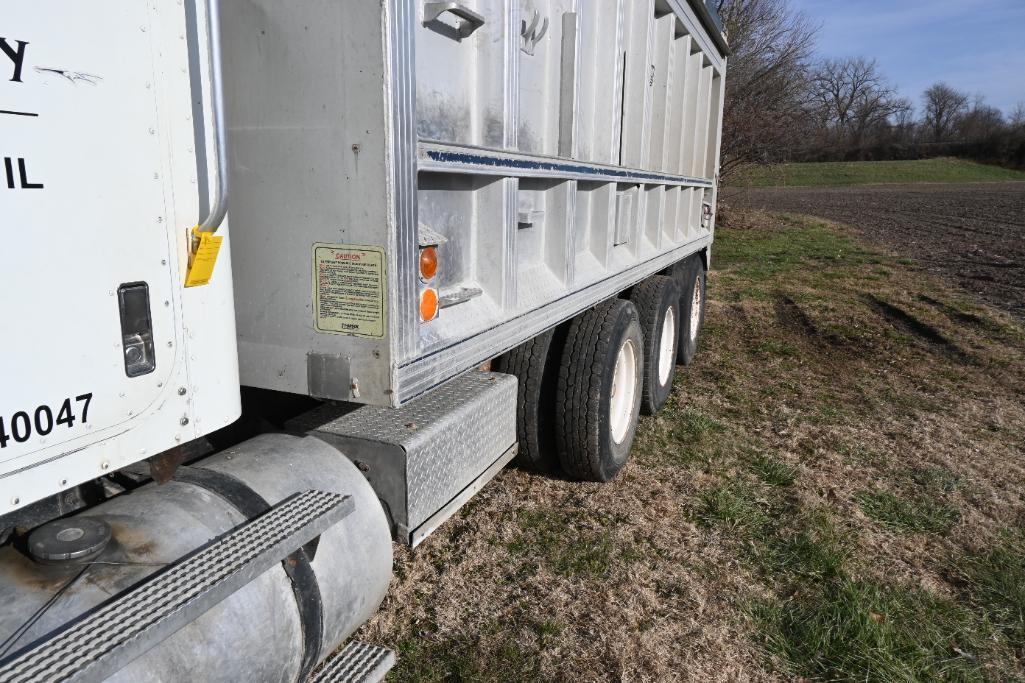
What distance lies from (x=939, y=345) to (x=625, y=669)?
6.87m

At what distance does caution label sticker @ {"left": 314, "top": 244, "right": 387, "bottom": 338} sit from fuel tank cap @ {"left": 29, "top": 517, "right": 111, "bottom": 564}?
2.55 feet

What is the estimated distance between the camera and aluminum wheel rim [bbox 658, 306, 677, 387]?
19.3 ft

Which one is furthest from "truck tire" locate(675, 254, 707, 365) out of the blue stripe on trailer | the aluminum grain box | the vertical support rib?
the aluminum grain box

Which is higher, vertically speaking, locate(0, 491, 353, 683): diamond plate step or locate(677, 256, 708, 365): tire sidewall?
A: locate(0, 491, 353, 683): diamond plate step

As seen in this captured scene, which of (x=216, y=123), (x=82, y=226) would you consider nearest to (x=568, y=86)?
(x=216, y=123)

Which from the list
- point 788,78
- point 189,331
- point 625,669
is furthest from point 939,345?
point 788,78

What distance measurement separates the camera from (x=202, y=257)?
1808mm

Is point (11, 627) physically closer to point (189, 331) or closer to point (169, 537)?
point (169, 537)

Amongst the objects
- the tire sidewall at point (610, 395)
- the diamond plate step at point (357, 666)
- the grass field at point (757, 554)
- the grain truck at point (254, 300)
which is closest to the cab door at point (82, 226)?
the grain truck at point (254, 300)

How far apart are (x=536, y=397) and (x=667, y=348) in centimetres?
255

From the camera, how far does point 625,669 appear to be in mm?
2947

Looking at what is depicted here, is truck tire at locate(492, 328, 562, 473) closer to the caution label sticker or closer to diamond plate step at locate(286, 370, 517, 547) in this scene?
diamond plate step at locate(286, 370, 517, 547)

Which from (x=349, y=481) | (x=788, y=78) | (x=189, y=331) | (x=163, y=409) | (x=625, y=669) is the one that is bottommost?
(x=625, y=669)

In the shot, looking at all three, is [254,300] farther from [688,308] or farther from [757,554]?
[688,308]
